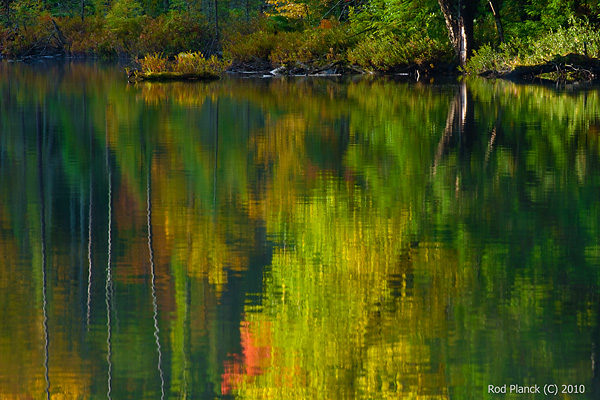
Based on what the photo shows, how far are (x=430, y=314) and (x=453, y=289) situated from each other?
0.64 meters

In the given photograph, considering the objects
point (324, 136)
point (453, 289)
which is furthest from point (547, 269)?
point (324, 136)

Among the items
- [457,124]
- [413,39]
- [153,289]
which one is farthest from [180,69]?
[153,289]

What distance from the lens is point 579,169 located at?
1228 cm

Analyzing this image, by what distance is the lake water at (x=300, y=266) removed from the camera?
5.04 m

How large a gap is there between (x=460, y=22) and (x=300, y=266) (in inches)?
1255

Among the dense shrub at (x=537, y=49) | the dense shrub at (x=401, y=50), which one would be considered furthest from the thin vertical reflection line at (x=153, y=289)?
the dense shrub at (x=401, y=50)

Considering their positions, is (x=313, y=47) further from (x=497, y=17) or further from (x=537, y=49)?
(x=537, y=49)

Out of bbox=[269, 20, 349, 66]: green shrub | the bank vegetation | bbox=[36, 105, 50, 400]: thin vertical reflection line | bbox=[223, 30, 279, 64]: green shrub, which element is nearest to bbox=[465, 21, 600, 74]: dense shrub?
the bank vegetation

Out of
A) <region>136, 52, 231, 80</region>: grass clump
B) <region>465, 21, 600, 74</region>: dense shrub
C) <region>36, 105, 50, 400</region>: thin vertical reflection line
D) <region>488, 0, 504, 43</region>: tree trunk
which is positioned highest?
<region>488, 0, 504, 43</region>: tree trunk

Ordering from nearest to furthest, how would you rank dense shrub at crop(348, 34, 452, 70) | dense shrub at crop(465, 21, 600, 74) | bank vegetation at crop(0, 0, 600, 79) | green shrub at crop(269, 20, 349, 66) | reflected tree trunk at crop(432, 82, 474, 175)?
reflected tree trunk at crop(432, 82, 474, 175) < dense shrub at crop(465, 21, 600, 74) < bank vegetation at crop(0, 0, 600, 79) < dense shrub at crop(348, 34, 452, 70) < green shrub at crop(269, 20, 349, 66)

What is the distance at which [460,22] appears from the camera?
124 ft

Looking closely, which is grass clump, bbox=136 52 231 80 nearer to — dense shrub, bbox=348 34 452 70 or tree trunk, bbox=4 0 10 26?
dense shrub, bbox=348 34 452 70

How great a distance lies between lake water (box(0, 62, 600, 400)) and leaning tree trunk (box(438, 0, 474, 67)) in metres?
21.9

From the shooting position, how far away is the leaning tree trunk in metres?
37.6
